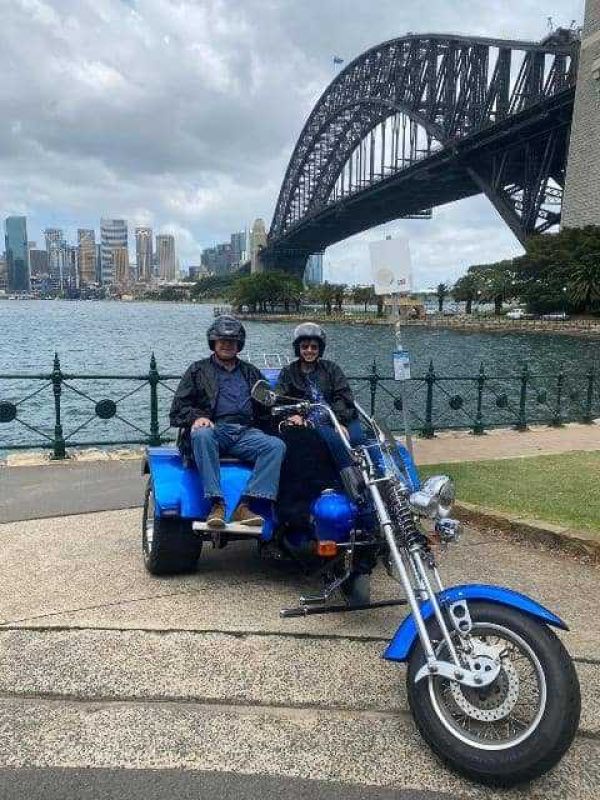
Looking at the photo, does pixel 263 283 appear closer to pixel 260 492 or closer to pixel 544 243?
pixel 544 243

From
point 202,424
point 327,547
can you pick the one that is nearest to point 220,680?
point 327,547

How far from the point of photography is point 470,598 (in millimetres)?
Answer: 2828

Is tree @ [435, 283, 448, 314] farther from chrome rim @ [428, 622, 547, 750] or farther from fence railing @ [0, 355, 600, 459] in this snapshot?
chrome rim @ [428, 622, 547, 750]

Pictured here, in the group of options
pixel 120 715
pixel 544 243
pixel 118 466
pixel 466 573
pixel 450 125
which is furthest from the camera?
pixel 450 125

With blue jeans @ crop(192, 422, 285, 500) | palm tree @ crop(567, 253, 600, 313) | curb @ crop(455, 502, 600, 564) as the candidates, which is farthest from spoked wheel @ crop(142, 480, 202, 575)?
palm tree @ crop(567, 253, 600, 313)

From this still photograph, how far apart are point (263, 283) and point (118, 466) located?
111m

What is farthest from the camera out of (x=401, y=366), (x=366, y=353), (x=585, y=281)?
(x=585, y=281)

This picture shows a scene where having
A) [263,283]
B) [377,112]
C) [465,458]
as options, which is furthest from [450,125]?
[465,458]

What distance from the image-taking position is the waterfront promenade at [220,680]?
269cm

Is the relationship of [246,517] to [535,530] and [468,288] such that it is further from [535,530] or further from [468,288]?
[468,288]

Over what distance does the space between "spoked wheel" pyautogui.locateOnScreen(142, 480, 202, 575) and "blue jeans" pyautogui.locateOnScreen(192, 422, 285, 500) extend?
1.46 feet

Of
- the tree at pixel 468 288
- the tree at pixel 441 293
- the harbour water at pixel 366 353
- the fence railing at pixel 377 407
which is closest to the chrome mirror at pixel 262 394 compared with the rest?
the fence railing at pixel 377 407

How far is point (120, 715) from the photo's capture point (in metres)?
3.06

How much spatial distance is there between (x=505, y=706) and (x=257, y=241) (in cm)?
13489
